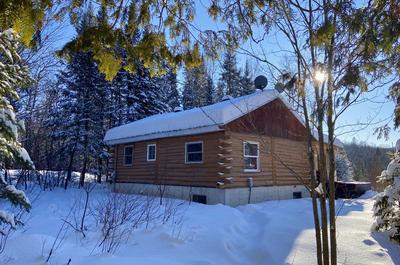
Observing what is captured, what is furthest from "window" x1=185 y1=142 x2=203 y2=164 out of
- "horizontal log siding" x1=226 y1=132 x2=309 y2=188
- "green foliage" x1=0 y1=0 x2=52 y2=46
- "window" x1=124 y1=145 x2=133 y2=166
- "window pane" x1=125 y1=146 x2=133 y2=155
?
"green foliage" x1=0 y1=0 x2=52 y2=46

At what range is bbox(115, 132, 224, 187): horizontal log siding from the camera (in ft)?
46.0

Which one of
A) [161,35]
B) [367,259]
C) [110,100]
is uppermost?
[110,100]

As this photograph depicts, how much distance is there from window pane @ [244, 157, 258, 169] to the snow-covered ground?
4.39m

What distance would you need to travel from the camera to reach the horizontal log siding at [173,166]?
14016 mm

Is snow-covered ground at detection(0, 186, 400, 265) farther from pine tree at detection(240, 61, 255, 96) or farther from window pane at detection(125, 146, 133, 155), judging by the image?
pine tree at detection(240, 61, 255, 96)

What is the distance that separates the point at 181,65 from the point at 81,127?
20496mm

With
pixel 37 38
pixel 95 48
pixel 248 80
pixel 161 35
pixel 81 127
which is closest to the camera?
pixel 37 38

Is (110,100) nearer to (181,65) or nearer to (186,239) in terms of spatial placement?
(186,239)

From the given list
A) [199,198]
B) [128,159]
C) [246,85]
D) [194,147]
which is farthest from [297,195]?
[246,85]

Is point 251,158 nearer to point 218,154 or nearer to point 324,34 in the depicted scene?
point 218,154

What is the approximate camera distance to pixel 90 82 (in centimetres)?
2498

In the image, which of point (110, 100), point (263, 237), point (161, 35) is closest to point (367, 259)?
point (263, 237)

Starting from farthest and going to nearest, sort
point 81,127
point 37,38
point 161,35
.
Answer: point 81,127
point 161,35
point 37,38

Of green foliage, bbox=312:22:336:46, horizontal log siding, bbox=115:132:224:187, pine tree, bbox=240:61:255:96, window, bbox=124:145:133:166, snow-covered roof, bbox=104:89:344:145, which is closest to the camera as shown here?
green foliage, bbox=312:22:336:46
